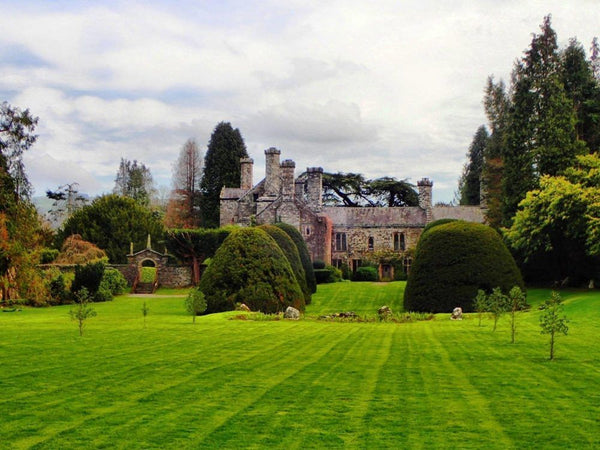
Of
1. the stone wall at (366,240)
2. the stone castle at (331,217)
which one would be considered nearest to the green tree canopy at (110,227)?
the stone castle at (331,217)

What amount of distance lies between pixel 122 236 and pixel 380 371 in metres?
52.1

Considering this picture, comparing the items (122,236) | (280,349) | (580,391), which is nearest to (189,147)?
(122,236)

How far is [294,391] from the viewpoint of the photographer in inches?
372

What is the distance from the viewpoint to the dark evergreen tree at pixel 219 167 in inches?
2928

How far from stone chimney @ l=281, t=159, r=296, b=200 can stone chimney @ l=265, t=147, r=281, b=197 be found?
339 cm

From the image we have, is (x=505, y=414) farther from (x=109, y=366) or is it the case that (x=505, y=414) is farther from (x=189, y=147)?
(x=189, y=147)

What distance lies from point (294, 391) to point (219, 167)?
66.7m

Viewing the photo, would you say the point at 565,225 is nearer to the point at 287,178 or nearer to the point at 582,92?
the point at 582,92

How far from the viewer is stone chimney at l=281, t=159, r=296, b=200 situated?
183ft

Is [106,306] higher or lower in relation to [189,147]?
lower

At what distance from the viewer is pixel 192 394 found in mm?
9117

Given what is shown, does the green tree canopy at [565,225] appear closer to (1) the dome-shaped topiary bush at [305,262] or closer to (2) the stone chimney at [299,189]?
(1) the dome-shaped topiary bush at [305,262]

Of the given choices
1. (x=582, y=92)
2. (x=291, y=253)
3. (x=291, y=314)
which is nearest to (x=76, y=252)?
(x=291, y=253)

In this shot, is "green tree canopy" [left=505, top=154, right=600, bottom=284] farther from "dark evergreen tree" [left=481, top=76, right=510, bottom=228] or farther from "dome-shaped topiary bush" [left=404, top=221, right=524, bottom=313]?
"dark evergreen tree" [left=481, top=76, right=510, bottom=228]
